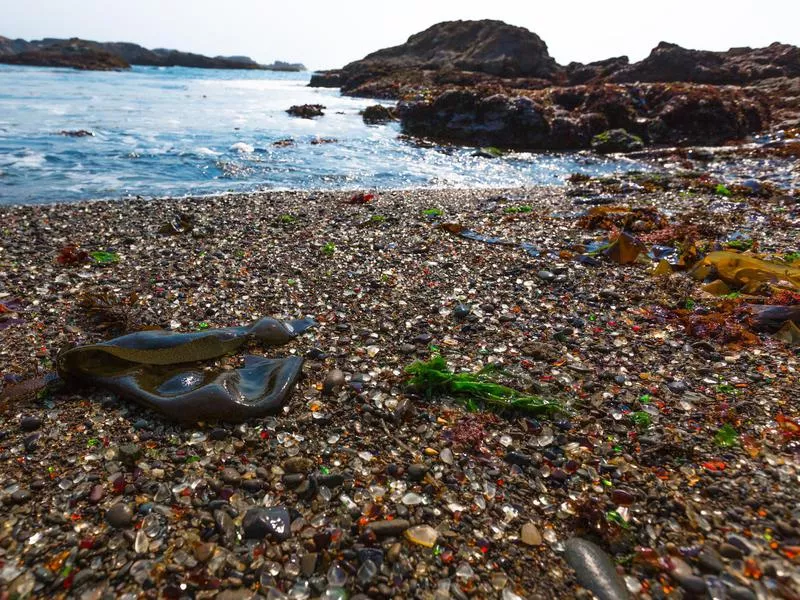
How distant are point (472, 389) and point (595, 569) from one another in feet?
6.83

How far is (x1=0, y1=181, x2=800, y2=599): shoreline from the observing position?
3.10m

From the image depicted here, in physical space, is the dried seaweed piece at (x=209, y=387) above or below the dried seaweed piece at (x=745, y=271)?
below

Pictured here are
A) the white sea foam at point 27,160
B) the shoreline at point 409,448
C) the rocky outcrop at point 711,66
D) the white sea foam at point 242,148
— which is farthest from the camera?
the rocky outcrop at point 711,66

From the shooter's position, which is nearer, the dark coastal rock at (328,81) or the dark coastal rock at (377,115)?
the dark coastal rock at (377,115)

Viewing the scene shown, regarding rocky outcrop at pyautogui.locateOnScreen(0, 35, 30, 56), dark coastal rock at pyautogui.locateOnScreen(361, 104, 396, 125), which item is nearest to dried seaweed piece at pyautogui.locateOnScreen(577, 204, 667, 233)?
dark coastal rock at pyautogui.locateOnScreen(361, 104, 396, 125)

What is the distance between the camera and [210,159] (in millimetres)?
19391

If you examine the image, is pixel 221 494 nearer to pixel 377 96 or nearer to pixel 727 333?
pixel 727 333

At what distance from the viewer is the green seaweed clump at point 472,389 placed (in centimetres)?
464

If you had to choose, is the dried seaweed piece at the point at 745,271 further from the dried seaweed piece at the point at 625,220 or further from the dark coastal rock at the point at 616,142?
the dark coastal rock at the point at 616,142

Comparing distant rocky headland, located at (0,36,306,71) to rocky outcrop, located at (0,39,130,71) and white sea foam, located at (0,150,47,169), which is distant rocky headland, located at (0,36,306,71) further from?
white sea foam, located at (0,150,47,169)

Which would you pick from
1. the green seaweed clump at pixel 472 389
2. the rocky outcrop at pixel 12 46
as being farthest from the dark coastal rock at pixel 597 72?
the rocky outcrop at pixel 12 46

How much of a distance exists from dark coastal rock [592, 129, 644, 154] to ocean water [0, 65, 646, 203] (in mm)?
2557

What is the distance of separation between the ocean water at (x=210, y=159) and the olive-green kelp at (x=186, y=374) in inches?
419

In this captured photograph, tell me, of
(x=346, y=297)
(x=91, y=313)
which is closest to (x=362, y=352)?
(x=346, y=297)
